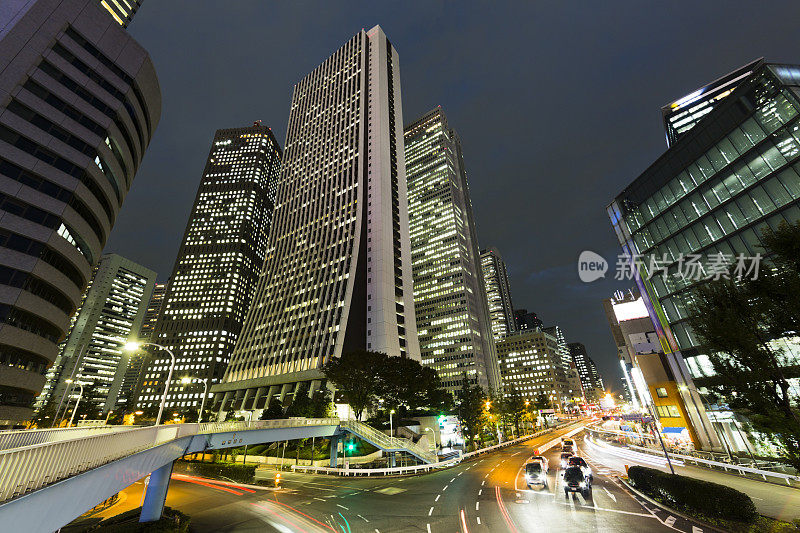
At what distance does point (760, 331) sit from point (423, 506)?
23.2 meters

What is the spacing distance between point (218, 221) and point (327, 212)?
9716cm

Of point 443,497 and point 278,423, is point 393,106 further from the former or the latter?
point 443,497

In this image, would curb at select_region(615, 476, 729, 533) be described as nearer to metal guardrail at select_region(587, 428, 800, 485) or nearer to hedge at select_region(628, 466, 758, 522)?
hedge at select_region(628, 466, 758, 522)

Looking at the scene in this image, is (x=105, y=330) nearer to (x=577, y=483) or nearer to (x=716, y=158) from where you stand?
(x=577, y=483)

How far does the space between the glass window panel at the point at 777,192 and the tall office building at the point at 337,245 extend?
68.2 metres

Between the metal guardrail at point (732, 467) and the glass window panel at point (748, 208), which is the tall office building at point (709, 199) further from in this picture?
the metal guardrail at point (732, 467)

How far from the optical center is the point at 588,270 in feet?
131

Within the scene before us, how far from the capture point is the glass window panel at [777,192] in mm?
32500

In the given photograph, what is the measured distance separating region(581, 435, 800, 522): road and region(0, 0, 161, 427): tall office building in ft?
214

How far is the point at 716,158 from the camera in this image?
4009 cm

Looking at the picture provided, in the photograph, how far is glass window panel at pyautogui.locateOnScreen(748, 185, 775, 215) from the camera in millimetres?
33750

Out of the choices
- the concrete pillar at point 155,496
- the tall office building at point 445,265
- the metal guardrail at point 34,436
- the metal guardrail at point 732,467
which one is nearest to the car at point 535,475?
the metal guardrail at point 732,467

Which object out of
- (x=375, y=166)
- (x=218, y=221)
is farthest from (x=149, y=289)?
(x=375, y=166)

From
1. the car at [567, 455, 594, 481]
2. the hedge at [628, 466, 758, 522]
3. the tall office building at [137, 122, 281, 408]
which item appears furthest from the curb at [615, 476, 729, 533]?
the tall office building at [137, 122, 281, 408]
